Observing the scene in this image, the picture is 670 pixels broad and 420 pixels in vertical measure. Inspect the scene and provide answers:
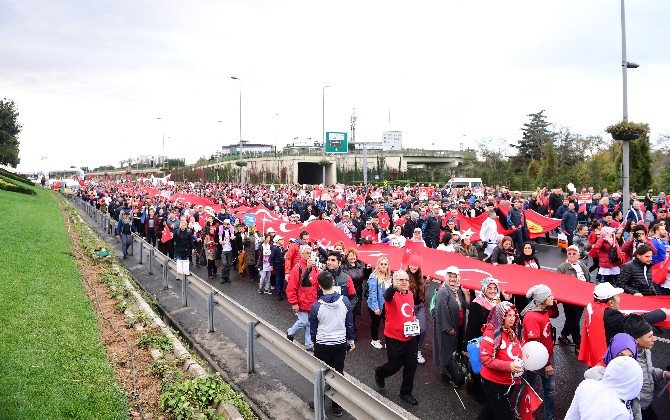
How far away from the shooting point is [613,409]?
3303 millimetres

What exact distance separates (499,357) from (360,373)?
9.93 feet

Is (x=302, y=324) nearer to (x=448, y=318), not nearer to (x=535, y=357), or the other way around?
(x=448, y=318)

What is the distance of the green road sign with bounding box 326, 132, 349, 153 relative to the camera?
5444cm

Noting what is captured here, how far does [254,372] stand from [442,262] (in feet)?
14.7

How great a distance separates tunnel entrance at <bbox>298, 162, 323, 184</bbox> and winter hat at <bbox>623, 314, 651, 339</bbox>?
75.0m

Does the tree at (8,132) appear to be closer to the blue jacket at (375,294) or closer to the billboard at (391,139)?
the billboard at (391,139)

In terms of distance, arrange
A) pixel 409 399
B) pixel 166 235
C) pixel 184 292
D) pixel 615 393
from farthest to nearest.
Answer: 1. pixel 166 235
2. pixel 184 292
3. pixel 409 399
4. pixel 615 393

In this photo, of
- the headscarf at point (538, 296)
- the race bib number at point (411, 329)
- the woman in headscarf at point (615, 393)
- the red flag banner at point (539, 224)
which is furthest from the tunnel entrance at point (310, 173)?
the woman in headscarf at point (615, 393)

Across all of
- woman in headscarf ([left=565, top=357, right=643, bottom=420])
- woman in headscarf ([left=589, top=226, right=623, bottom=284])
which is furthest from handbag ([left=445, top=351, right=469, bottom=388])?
woman in headscarf ([left=589, top=226, right=623, bottom=284])

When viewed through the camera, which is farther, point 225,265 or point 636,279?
point 225,265

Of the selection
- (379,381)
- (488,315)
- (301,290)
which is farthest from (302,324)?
(488,315)

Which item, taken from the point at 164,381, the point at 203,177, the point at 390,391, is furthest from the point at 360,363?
the point at 203,177

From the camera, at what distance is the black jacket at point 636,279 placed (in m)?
8.01

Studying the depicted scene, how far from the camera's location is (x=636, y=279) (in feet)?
26.6
